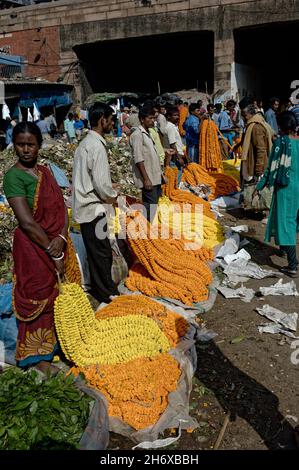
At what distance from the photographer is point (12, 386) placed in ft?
8.91

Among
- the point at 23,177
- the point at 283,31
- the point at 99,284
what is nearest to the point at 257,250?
the point at 99,284

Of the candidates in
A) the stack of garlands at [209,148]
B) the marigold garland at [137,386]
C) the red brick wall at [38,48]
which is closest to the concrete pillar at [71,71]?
the red brick wall at [38,48]

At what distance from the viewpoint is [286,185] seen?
484cm

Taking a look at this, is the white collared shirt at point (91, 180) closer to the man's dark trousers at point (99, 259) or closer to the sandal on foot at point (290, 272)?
the man's dark trousers at point (99, 259)

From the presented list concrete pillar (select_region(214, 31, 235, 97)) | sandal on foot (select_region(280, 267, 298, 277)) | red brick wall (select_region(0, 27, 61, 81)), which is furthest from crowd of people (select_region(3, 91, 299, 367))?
red brick wall (select_region(0, 27, 61, 81))

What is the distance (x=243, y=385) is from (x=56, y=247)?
67.6 inches

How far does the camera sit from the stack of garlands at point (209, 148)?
348 inches

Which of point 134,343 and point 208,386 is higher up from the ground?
point 134,343

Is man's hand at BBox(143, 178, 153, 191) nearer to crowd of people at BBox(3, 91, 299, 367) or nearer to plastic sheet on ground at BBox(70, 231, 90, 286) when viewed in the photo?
crowd of people at BBox(3, 91, 299, 367)

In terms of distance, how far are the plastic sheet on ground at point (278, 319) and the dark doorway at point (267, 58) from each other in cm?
1717

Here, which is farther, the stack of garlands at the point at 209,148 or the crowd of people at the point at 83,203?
the stack of garlands at the point at 209,148

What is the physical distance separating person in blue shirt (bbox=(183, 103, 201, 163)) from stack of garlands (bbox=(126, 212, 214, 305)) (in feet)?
16.2
